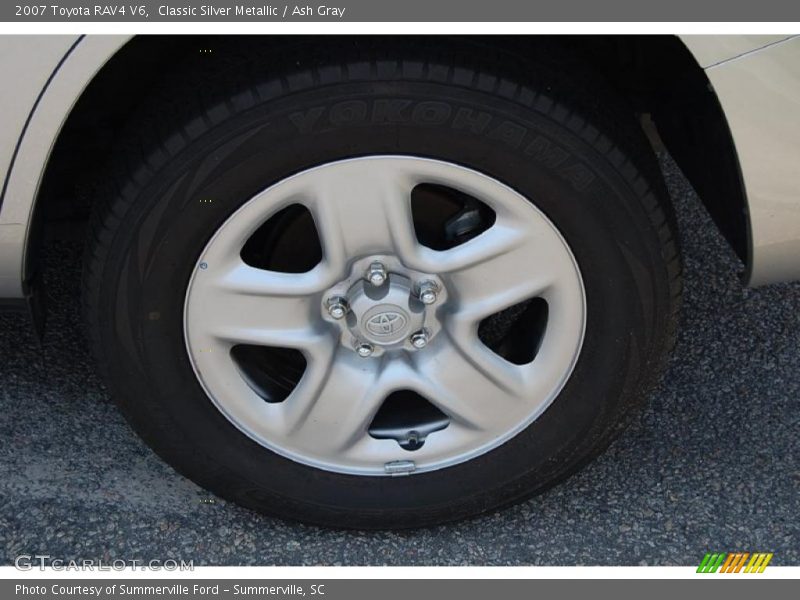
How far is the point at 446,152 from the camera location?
1767 mm

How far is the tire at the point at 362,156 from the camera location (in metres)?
1.72

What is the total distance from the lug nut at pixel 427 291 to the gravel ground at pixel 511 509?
56 cm

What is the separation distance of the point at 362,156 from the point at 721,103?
1.98 ft

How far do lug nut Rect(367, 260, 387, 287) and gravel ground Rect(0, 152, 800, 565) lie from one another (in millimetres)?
604

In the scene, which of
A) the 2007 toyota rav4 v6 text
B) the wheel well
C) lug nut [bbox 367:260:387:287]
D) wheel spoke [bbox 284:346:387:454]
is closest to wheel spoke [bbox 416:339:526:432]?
the 2007 toyota rav4 v6 text

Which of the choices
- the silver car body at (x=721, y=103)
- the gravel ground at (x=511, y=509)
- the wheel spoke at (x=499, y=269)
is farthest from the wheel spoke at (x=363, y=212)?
the gravel ground at (x=511, y=509)

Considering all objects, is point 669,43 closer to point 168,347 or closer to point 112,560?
point 168,347

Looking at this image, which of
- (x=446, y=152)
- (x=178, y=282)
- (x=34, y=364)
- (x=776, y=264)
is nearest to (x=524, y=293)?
(x=446, y=152)

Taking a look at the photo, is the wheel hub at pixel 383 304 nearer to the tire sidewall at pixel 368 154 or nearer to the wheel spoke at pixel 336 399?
the wheel spoke at pixel 336 399

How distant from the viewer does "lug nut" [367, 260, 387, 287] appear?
188cm

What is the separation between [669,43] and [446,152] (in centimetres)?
45

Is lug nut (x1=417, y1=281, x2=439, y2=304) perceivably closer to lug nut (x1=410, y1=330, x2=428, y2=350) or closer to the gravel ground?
lug nut (x1=410, y1=330, x2=428, y2=350)

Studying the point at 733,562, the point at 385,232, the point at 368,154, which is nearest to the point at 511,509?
the point at 733,562

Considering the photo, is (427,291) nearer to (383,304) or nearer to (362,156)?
(383,304)
